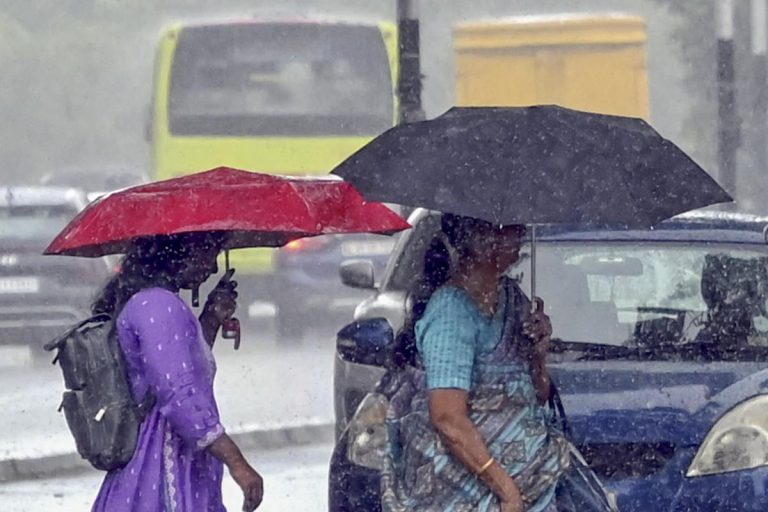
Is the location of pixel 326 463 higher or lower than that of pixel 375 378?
lower

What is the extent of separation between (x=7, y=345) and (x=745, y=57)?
11.9 meters

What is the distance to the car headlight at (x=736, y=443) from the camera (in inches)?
243

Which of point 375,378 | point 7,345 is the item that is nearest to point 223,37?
point 7,345

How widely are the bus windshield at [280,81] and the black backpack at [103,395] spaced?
48.8ft

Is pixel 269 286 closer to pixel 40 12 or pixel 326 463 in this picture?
pixel 326 463

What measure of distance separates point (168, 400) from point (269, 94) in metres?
15.6

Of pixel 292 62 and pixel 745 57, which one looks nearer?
pixel 292 62

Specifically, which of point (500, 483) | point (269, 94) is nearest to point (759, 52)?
point (269, 94)

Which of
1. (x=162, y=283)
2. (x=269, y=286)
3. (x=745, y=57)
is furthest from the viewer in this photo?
(x=745, y=57)

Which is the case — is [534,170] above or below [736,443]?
above

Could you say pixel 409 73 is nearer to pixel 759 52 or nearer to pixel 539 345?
pixel 759 52

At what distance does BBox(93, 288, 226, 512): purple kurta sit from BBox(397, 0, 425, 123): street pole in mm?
7504

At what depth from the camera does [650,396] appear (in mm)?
6395

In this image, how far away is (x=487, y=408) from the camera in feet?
14.7
